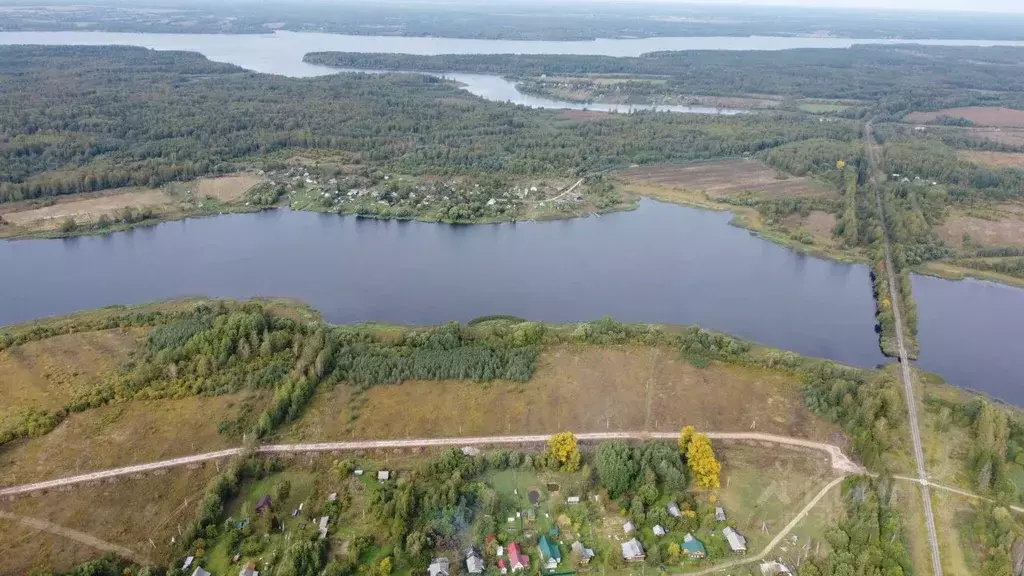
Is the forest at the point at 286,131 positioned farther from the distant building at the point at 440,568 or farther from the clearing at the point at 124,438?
the distant building at the point at 440,568

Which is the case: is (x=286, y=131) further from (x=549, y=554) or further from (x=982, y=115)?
(x=982, y=115)

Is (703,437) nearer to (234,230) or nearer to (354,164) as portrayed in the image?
(234,230)

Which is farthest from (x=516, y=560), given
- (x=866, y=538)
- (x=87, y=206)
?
(x=87, y=206)

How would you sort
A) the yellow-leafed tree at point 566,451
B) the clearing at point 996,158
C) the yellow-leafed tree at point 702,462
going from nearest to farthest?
the yellow-leafed tree at point 702,462
the yellow-leafed tree at point 566,451
the clearing at point 996,158

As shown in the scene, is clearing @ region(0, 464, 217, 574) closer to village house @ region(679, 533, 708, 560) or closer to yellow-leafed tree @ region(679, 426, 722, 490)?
village house @ region(679, 533, 708, 560)

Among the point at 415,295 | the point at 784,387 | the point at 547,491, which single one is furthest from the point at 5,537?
the point at 784,387

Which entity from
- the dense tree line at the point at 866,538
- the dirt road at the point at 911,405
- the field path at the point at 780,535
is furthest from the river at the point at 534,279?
the dense tree line at the point at 866,538
